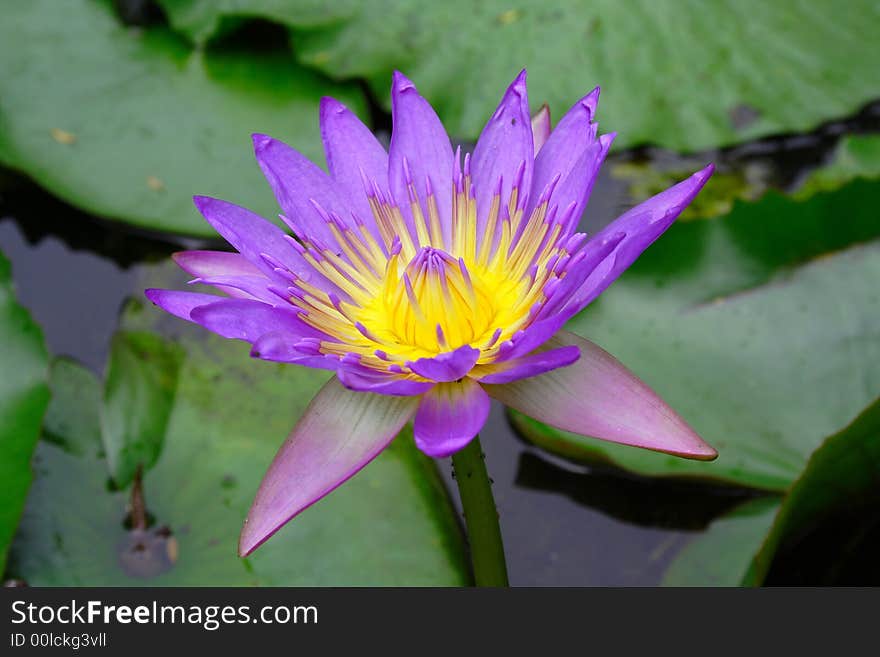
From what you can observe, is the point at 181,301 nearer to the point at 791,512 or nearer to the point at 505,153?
the point at 505,153

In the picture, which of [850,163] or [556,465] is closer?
[556,465]

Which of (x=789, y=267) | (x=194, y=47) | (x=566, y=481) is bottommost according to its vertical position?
(x=566, y=481)

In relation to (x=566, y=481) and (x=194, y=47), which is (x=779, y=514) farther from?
(x=194, y=47)

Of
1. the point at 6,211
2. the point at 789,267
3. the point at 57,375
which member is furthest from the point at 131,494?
the point at 789,267

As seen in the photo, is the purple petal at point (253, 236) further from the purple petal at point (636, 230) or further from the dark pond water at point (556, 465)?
→ the dark pond water at point (556, 465)

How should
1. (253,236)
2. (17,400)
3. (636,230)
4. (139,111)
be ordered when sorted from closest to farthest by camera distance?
(636,230) → (253,236) → (17,400) → (139,111)

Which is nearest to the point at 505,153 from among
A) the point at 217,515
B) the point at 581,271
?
the point at 581,271

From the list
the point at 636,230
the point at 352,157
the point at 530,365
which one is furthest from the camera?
the point at 352,157
